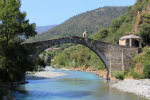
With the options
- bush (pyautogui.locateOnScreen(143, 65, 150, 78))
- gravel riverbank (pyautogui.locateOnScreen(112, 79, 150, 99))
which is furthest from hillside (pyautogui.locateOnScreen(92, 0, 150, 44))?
gravel riverbank (pyautogui.locateOnScreen(112, 79, 150, 99))

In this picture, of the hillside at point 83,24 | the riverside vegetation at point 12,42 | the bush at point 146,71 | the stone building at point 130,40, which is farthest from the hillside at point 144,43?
the hillside at point 83,24

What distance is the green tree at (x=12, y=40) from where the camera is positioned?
2528 centimetres

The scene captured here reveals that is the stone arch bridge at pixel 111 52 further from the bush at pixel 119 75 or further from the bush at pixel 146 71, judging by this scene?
the bush at pixel 146 71

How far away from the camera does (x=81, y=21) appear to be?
18762cm

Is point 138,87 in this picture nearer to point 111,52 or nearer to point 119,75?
point 119,75

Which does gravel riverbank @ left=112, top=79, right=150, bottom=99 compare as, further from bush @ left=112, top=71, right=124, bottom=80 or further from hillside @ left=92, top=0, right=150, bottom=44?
hillside @ left=92, top=0, right=150, bottom=44

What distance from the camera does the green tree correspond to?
25.3 metres

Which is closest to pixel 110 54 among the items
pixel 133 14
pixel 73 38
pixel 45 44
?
pixel 73 38

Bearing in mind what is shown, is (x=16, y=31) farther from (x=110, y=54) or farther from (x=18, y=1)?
(x=110, y=54)

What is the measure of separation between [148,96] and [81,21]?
16467cm

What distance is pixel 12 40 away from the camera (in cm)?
2703

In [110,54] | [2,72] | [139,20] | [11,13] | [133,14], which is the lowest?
[2,72]

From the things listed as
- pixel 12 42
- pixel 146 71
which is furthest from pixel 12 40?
pixel 146 71

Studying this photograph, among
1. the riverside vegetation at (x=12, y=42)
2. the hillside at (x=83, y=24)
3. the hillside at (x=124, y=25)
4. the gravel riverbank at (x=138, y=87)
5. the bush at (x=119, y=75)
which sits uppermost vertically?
the hillside at (x=83, y=24)
